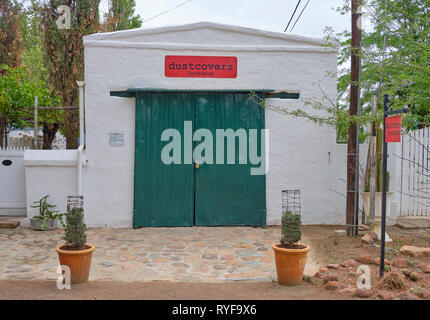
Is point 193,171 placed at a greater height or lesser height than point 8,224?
greater

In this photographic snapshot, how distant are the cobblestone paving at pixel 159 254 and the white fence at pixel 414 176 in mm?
2726

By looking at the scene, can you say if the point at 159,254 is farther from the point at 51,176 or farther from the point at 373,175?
the point at 373,175

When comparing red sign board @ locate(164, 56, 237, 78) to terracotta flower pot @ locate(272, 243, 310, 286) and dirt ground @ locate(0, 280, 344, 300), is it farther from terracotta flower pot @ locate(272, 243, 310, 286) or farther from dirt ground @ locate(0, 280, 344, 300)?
dirt ground @ locate(0, 280, 344, 300)

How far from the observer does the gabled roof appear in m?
7.93

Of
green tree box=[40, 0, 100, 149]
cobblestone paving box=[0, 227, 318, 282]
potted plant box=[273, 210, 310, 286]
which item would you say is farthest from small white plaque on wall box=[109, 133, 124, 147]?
potted plant box=[273, 210, 310, 286]

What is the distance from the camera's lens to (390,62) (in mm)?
5688

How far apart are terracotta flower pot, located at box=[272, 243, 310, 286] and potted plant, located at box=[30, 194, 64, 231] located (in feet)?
15.7

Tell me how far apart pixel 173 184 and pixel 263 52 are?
3.26m

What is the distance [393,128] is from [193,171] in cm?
438

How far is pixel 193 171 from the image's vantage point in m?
8.02

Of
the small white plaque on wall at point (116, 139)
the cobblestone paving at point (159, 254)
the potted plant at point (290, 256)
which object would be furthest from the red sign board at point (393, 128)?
the small white plaque on wall at point (116, 139)

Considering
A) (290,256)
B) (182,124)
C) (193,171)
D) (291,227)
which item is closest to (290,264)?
(290,256)

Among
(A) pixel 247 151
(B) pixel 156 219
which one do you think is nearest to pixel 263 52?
(A) pixel 247 151
